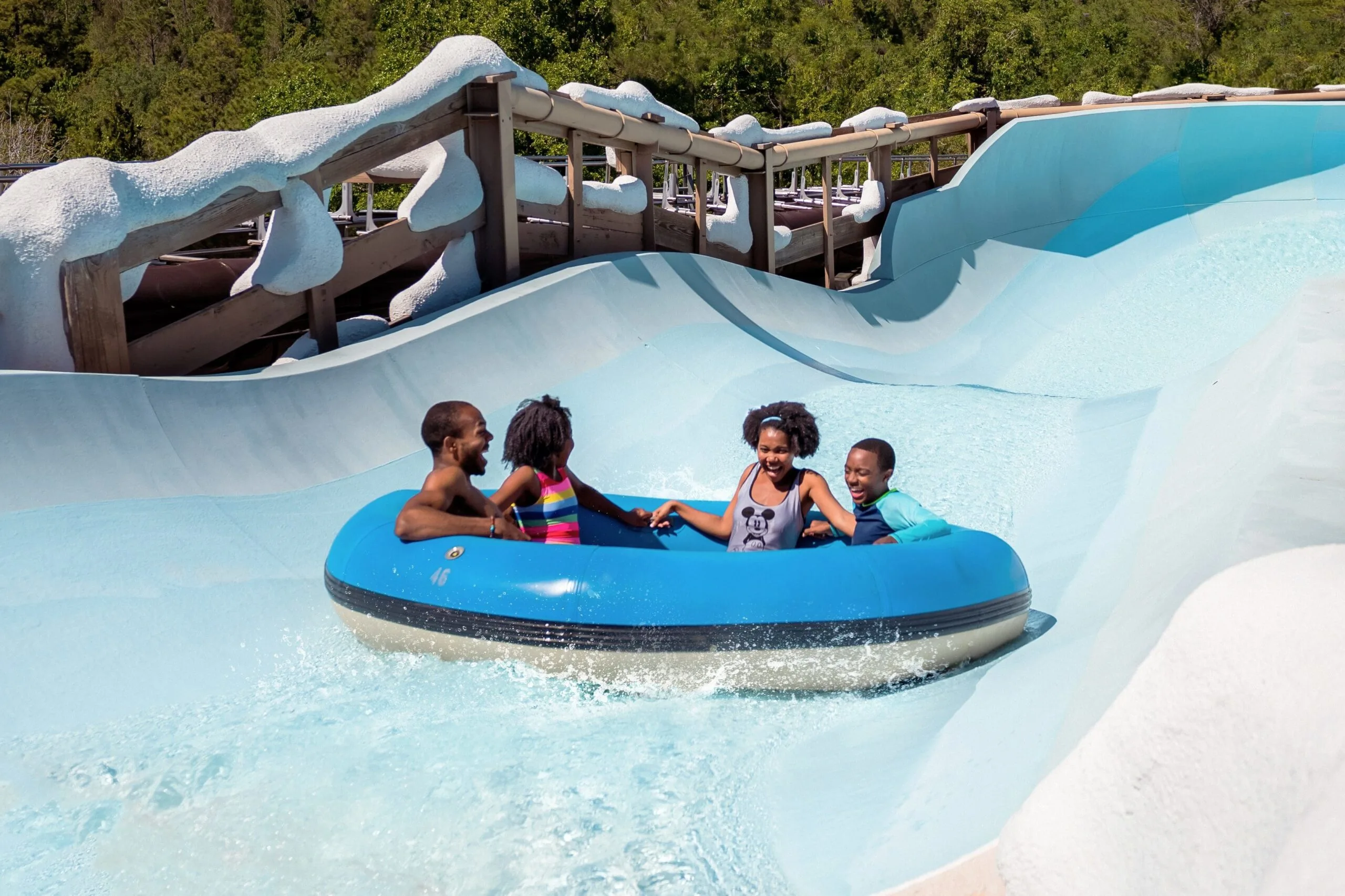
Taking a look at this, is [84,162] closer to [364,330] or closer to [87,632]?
[364,330]

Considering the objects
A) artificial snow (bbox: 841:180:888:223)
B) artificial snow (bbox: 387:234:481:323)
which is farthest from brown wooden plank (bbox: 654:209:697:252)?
artificial snow (bbox: 841:180:888:223)

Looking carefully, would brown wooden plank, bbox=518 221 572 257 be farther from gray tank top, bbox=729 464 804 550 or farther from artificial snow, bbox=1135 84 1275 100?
artificial snow, bbox=1135 84 1275 100

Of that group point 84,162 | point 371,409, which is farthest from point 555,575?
point 84,162

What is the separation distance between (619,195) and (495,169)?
1.24 metres

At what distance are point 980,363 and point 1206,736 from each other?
7716 mm

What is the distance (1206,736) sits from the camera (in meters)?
1.99

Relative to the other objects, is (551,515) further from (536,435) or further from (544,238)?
(544,238)

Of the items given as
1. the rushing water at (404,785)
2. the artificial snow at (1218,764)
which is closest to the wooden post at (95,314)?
the rushing water at (404,785)

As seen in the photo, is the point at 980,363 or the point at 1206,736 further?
the point at 980,363

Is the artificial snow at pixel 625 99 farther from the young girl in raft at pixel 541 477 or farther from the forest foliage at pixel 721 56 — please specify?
the forest foliage at pixel 721 56

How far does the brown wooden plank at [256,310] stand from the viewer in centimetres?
554

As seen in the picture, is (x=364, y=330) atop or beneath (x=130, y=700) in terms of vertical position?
atop

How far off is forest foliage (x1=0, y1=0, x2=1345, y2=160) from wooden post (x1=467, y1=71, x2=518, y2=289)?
14.4 meters

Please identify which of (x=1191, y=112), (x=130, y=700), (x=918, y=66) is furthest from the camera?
(x=918, y=66)
